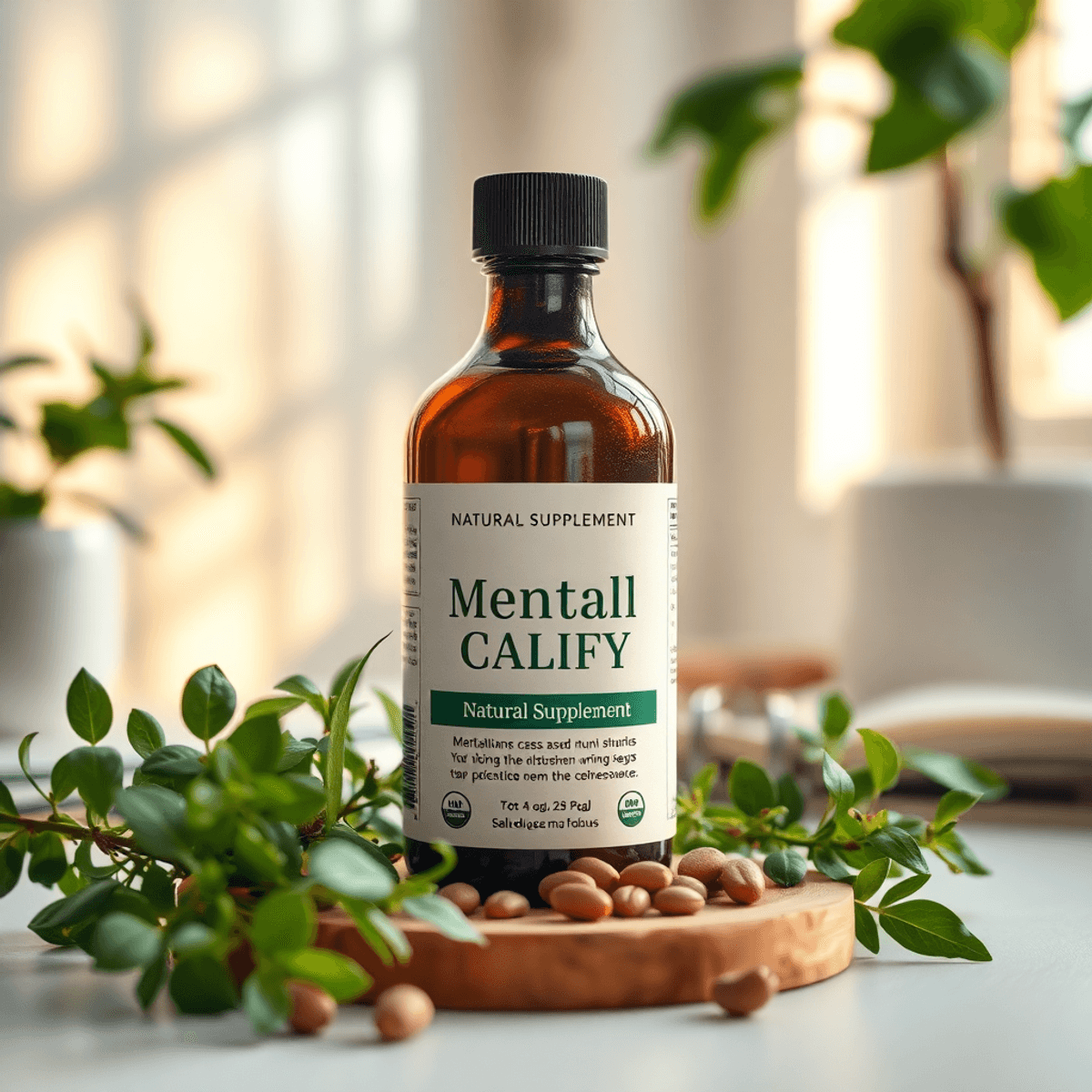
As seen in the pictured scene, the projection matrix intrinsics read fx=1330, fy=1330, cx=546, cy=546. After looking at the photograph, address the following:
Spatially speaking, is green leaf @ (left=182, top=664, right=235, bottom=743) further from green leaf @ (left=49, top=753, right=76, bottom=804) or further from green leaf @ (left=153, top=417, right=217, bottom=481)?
green leaf @ (left=153, top=417, right=217, bottom=481)

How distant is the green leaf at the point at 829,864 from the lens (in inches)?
17.4

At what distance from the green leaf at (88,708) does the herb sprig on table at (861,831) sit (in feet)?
0.69

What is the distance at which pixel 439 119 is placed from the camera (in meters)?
1.61

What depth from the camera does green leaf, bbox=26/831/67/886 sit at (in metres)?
0.42

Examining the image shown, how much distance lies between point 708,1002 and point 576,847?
62mm

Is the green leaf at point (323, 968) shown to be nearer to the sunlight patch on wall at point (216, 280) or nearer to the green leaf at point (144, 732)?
the green leaf at point (144, 732)

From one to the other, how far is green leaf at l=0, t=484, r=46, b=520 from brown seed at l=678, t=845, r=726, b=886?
0.46 m

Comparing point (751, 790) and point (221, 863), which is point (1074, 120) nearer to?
point (751, 790)

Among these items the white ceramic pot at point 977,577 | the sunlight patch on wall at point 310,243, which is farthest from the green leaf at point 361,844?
the sunlight patch on wall at point 310,243

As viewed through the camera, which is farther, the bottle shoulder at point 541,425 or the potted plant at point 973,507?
the potted plant at point 973,507

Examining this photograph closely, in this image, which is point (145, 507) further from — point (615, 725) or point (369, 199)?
point (615, 725)

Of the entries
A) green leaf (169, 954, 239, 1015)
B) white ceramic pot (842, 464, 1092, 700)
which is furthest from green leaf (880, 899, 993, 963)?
white ceramic pot (842, 464, 1092, 700)

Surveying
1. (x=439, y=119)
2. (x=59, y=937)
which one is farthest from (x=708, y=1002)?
(x=439, y=119)

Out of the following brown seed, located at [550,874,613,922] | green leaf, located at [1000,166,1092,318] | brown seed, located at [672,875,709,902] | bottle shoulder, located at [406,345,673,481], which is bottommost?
brown seed, located at [672,875,709,902]
